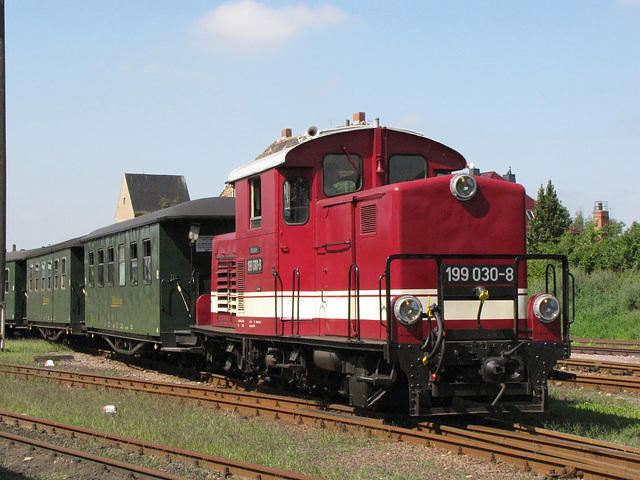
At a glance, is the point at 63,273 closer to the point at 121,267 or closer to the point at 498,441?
the point at 121,267

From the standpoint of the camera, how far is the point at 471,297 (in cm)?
817

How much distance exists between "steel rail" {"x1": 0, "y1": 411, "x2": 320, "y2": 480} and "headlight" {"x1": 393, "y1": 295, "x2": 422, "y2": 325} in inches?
81.6

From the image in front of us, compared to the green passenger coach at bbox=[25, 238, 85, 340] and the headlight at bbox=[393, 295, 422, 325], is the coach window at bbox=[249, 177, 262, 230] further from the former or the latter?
the green passenger coach at bbox=[25, 238, 85, 340]

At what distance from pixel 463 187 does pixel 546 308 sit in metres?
1.56

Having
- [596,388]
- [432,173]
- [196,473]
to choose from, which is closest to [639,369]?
[596,388]

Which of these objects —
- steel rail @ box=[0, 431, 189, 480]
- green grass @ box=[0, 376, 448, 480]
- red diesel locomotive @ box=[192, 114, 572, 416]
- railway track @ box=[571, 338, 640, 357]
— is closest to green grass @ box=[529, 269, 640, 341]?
railway track @ box=[571, 338, 640, 357]

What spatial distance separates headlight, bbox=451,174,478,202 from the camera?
8242 millimetres

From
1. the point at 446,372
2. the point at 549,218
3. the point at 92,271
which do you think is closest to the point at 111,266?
the point at 92,271

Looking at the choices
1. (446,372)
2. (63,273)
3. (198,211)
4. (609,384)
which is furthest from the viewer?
(63,273)

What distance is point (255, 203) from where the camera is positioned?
411 inches

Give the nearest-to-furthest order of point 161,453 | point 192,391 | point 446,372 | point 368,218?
point 161,453 → point 446,372 → point 368,218 → point 192,391

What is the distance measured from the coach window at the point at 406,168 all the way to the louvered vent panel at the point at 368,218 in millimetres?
789

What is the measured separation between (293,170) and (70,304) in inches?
540

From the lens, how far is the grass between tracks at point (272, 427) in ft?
22.7
